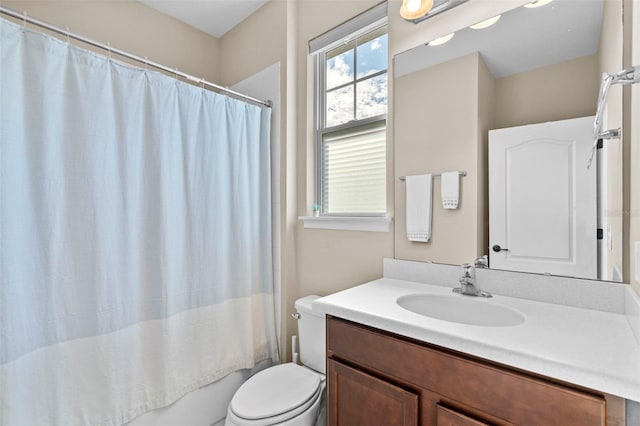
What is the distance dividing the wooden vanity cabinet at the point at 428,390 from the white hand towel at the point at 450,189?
69cm

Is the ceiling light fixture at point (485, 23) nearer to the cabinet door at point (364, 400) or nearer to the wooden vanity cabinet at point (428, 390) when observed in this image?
the wooden vanity cabinet at point (428, 390)

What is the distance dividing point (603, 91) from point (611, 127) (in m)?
0.32

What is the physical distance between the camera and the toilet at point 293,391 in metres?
1.25

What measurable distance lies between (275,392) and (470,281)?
39.7 inches

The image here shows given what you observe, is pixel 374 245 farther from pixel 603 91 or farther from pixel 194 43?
pixel 194 43

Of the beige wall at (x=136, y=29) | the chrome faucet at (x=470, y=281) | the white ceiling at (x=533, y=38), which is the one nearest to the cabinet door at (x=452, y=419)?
the chrome faucet at (x=470, y=281)

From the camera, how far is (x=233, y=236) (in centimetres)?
185

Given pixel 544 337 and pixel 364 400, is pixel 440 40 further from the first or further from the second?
pixel 364 400

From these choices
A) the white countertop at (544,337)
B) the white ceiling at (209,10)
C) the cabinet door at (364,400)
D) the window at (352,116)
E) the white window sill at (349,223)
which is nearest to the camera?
the white countertop at (544,337)

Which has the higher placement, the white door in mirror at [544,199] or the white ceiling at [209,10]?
the white ceiling at [209,10]

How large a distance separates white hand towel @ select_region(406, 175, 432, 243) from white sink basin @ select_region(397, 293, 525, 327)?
306 mm

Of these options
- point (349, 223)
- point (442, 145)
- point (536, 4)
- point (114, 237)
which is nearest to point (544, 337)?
point (442, 145)

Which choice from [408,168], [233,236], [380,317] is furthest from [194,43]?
[380,317]

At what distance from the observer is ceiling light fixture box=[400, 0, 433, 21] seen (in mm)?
1337
